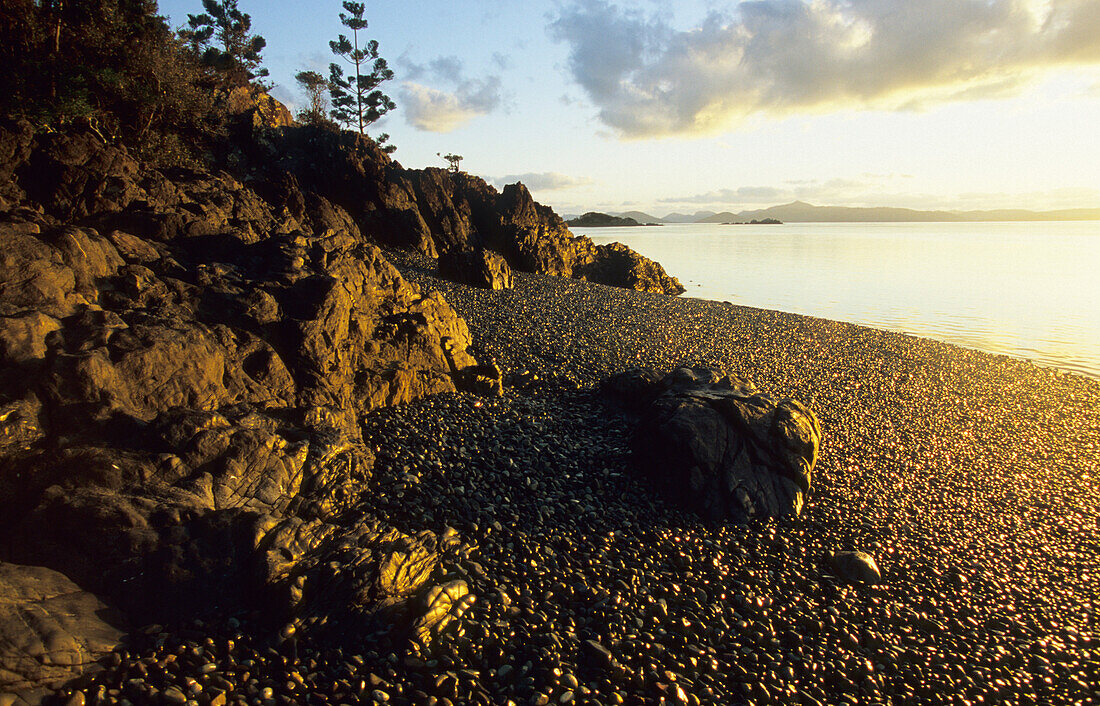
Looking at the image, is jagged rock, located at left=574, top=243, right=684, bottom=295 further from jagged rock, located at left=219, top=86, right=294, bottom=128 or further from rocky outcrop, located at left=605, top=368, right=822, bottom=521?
rocky outcrop, located at left=605, top=368, right=822, bottom=521

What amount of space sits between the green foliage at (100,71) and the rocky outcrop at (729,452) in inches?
715

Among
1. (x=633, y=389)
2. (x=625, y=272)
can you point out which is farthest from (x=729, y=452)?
(x=625, y=272)

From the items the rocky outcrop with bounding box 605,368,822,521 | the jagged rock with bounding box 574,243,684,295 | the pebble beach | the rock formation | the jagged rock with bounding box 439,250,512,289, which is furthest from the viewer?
the jagged rock with bounding box 574,243,684,295

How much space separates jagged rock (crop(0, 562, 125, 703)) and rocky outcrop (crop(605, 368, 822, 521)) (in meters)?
7.68

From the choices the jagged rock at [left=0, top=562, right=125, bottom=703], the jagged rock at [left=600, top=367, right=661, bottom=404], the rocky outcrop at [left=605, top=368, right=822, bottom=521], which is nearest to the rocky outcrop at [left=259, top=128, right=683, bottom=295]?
the jagged rock at [left=600, top=367, right=661, bottom=404]

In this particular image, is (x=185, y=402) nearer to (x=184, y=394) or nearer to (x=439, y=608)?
(x=184, y=394)

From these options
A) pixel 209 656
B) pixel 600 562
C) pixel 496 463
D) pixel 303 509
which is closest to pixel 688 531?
pixel 600 562

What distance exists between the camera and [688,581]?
281 inches

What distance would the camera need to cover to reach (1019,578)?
790cm

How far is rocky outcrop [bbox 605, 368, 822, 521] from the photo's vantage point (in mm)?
8812

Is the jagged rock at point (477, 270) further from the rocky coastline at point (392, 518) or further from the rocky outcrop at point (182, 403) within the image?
the rocky outcrop at point (182, 403)

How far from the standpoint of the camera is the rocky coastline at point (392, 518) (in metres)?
5.29

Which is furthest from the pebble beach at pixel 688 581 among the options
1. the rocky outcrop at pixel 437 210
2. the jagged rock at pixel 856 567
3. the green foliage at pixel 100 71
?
the rocky outcrop at pixel 437 210

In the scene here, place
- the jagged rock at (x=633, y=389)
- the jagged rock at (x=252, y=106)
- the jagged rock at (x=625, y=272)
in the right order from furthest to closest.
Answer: the jagged rock at (x=625, y=272) < the jagged rock at (x=252, y=106) < the jagged rock at (x=633, y=389)
